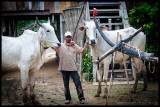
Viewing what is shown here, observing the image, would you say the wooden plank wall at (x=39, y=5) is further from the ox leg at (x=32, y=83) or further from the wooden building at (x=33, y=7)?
the ox leg at (x=32, y=83)

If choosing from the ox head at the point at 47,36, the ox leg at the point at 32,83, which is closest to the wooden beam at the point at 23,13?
the ox head at the point at 47,36

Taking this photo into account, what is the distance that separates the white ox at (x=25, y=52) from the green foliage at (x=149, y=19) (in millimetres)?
2650

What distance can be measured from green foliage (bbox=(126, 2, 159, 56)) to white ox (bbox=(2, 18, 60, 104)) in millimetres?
2650

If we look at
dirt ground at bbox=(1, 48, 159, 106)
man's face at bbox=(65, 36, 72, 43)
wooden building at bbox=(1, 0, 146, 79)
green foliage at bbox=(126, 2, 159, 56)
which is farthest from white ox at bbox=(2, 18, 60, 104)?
wooden building at bbox=(1, 0, 146, 79)

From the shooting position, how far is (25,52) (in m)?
4.24

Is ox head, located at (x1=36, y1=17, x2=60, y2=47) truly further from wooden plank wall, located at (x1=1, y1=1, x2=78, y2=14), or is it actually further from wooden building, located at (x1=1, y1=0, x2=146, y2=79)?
wooden plank wall, located at (x1=1, y1=1, x2=78, y2=14)

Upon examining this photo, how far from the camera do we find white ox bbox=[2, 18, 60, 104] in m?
4.20

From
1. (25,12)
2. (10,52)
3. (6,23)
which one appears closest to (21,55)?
(10,52)

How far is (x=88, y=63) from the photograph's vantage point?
709 cm

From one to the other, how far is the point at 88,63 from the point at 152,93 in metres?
2.79

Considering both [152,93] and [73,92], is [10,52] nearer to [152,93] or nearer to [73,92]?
[73,92]

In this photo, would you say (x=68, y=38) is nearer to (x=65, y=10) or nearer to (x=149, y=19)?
(x=149, y=19)

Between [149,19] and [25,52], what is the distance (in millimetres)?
3827

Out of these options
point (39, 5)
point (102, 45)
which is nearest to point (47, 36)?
point (102, 45)
